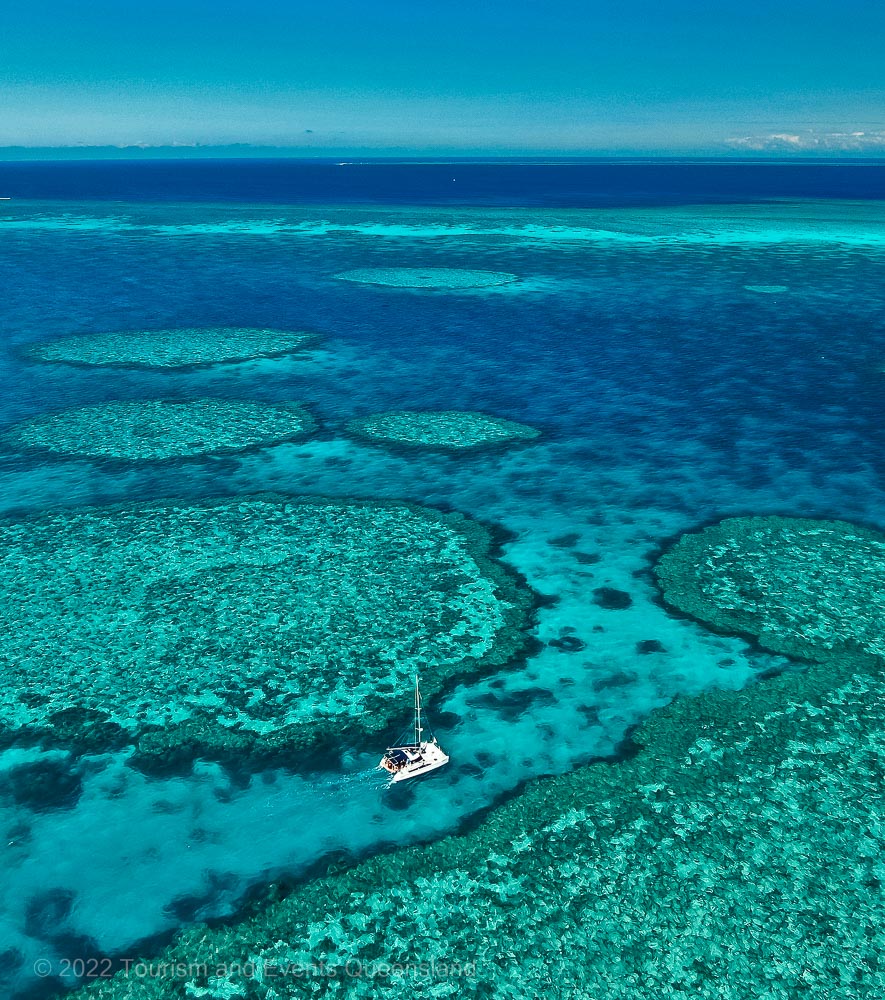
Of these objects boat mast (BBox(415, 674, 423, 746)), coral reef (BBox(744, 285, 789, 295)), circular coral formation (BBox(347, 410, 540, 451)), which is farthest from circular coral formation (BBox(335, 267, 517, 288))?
boat mast (BBox(415, 674, 423, 746))

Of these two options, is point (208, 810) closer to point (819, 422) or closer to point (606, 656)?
point (606, 656)

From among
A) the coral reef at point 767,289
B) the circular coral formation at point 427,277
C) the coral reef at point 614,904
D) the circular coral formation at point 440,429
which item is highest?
the circular coral formation at point 427,277

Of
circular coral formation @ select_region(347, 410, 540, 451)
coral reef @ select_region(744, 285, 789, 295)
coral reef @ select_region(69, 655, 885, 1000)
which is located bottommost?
coral reef @ select_region(69, 655, 885, 1000)

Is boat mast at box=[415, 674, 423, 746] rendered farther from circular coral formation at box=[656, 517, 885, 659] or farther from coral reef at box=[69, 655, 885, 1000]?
circular coral formation at box=[656, 517, 885, 659]

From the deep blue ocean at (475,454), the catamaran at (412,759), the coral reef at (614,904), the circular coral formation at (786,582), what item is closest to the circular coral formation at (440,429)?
the deep blue ocean at (475,454)

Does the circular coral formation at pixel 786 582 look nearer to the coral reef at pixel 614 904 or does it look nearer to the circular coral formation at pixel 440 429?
the coral reef at pixel 614 904

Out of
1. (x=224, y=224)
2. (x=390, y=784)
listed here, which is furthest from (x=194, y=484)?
(x=224, y=224)

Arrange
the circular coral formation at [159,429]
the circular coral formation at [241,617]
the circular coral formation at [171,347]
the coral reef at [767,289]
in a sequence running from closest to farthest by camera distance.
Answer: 1. the circular coral formation at [241,617]
2. the circular coral formation at [159,429]
3. the circular coral formation at [171,347]
4. the coral reef at [767,289]
